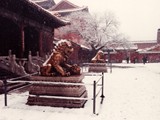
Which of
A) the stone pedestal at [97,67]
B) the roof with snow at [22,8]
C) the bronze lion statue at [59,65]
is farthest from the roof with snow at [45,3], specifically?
the bronze lion statue at [59,65]

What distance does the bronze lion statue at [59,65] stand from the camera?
6.92 m

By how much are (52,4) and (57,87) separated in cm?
3912

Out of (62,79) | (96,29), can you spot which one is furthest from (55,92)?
(96,29)

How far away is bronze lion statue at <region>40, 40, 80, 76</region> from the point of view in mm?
6918

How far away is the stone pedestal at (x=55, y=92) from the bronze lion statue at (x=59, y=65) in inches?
7.6

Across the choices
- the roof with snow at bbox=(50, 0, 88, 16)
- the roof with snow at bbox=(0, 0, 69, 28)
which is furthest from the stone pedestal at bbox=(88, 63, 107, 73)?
the roof with snow at bbox=(50, 0, 88, 16)

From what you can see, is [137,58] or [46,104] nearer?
[46,104]

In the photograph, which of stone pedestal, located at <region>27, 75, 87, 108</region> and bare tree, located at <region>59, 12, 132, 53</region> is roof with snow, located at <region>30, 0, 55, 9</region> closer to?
bare tree, located at <region>59, 12, 132, 53</region>

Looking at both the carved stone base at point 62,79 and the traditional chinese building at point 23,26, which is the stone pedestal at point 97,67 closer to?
the traditional chinese building at point 23,26

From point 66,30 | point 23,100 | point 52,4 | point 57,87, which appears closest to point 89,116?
point 57,87

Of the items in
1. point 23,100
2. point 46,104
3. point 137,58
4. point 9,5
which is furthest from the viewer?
point 137,58

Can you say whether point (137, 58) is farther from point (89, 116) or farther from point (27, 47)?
point (89, 116)

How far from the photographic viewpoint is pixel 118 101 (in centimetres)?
787

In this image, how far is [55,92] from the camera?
671 centimetres
